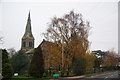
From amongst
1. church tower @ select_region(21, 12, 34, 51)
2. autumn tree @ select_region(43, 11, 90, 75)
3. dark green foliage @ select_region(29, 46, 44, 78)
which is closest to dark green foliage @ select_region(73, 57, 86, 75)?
autumn tree @ select_region(43, 11, 90, 75)

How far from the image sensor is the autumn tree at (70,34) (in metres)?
28.8

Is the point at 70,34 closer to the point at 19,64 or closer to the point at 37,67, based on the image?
the point at 37,67

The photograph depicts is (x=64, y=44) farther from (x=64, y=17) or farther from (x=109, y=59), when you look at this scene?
(x=109, y=59)

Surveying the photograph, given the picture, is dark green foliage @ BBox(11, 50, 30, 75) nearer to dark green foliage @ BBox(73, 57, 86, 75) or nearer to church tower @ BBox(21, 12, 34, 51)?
dark green foliage @ BBox(73, 57, 86, 75)

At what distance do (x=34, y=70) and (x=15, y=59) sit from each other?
14857mm

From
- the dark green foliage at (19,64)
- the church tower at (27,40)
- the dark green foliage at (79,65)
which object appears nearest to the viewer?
the dark green foliage at (79,65)

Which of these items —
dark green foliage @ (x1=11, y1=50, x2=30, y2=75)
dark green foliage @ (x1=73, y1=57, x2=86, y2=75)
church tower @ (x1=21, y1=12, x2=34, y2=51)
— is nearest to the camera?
dark green foliage @ (x1=73, y1=57, x2=86, y2=75)

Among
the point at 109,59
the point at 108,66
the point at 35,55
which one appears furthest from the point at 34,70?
the point at 108,66

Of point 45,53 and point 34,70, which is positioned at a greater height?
point 45,53

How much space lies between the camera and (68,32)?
2927cm

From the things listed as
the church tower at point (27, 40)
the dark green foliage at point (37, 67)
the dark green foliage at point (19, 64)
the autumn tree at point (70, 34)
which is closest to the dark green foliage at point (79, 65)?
the autumn tree at point (70, 34)

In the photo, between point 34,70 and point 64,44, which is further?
point 64,44

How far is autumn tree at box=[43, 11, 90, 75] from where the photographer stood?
2881cm

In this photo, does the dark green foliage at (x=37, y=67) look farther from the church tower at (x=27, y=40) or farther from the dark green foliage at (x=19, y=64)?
the church tower at (x=27, y=40)
